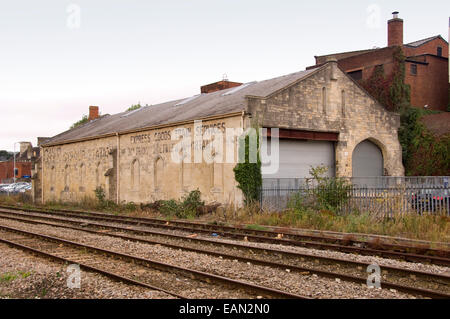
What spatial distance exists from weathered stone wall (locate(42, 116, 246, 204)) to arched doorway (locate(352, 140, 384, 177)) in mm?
8140

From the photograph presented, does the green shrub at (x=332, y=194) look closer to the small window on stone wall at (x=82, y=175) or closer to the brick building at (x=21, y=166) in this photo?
the small window on stone wall at (x=82, y=175)

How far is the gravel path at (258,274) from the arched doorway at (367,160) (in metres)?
15.6

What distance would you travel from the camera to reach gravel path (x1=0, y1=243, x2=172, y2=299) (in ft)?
25.7

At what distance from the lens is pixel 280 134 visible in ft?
73.3

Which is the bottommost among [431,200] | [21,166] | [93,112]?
[431,200]

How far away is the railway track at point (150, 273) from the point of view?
785 centimetres

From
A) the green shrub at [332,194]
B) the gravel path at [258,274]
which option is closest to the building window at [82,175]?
the gravel path at [258,274]

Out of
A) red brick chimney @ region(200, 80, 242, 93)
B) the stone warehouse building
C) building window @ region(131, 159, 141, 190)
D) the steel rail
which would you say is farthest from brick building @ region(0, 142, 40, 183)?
the steel rail

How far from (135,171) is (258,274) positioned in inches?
814

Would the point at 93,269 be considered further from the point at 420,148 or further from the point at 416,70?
the point at 416,70

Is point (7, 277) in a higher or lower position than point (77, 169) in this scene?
lower
